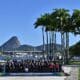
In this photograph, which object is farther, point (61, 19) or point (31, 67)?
point (61, 19)

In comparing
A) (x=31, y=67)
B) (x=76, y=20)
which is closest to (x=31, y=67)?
(x=31, y=67)

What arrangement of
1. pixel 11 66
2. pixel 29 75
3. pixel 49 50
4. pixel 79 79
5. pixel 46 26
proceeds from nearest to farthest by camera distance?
pixel 79 79, pixel 29 75, pixel 11 66, pixel 46 26, pixel 49 50

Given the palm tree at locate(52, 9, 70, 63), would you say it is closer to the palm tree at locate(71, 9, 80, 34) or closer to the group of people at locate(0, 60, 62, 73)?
the palm tree at locate(71, 9, 80, 34)

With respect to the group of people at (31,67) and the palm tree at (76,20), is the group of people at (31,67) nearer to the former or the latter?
the group of people at (31,67)

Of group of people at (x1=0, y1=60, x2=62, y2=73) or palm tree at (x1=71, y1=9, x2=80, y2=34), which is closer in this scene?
group of people at (x1=0, y1=60, x2=62, y2=73)

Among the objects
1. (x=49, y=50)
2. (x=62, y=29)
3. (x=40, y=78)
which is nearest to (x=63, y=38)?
(x=62, y=29)

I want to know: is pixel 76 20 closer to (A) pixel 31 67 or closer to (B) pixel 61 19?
(B) pixel 61 19

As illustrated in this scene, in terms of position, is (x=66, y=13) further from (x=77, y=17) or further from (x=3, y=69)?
(x=3, y=69)

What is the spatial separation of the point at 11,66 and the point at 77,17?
139ft

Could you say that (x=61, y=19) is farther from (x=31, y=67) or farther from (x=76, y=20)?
(x=31, y=67)

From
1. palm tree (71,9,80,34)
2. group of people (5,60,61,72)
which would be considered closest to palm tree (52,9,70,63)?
palm tree (71,9,80,34)

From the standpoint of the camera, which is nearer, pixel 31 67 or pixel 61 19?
pixel 31 67

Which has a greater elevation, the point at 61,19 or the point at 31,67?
the point at 61,19

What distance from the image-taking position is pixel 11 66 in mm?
43625
